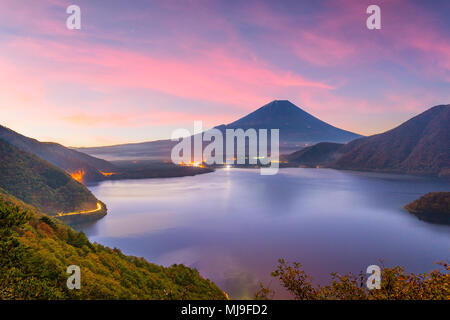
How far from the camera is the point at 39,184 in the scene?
49.3 meters

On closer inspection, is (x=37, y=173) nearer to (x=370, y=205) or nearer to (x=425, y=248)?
(x=425, y=248)

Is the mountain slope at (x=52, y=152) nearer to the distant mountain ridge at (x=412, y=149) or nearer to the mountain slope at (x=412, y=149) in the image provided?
the distant mountain ridge at (x=412, y=149)

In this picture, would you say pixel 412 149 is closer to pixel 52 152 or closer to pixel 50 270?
pixel 50 270

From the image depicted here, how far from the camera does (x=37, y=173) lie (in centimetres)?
5306

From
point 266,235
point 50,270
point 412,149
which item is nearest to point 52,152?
point 266,235

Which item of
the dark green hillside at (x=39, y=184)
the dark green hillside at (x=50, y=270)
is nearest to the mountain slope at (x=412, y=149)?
the dark green hillside at (x=50, y=270)

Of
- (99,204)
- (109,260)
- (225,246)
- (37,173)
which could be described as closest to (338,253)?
(225,246)

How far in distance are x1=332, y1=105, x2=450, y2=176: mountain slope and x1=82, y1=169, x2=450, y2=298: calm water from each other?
78.6 metres

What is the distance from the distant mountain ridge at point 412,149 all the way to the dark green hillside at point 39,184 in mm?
151862

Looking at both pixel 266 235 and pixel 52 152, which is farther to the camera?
pixel 52 152

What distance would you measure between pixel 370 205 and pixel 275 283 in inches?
2082

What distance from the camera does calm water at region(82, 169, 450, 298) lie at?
101 feet

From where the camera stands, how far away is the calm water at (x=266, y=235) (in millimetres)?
30703

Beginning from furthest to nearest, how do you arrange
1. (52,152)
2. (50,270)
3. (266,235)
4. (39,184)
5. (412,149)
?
1. (412,149)
2. (52,152)
3. (39,184)
4. (266,235)
5. (50,270)
